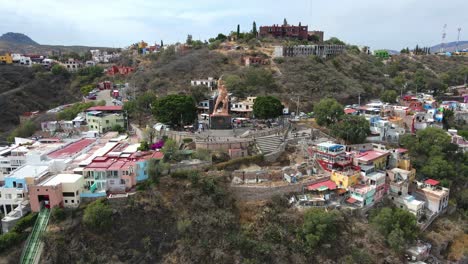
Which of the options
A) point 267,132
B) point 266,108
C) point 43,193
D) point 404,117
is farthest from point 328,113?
point 43,193

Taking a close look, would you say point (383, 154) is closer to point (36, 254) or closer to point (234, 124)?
point (234, 124)

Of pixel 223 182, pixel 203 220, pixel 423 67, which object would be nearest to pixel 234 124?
pixel 223 182

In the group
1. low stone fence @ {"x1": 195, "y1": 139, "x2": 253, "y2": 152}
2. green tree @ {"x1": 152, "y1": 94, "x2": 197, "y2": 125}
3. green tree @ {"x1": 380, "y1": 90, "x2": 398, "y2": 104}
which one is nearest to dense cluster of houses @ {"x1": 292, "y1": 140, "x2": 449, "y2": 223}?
low stone fence @ {"x1": 195, "y1": 139, "x2": 253, "y2": 152}

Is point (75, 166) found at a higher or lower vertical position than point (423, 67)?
lower

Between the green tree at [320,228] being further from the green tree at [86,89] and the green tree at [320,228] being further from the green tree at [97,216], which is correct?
the green tree at [86,89]

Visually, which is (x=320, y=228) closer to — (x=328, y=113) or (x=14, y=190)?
(x=328, y=113)

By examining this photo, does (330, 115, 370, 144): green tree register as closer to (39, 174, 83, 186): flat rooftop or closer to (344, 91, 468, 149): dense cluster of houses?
(344, 91, 468, 149): dense cluster of houses
